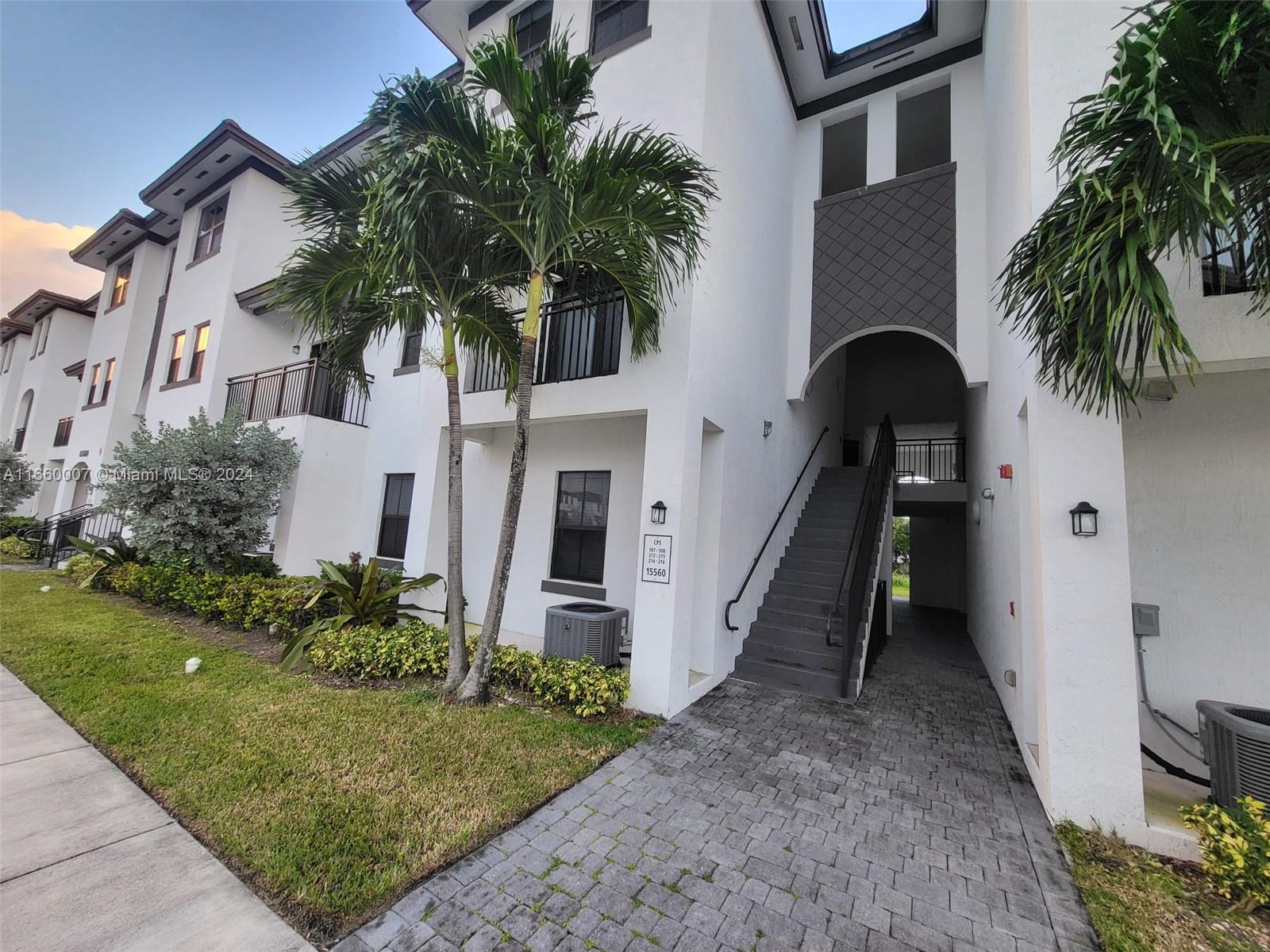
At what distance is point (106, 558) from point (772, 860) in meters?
13.9

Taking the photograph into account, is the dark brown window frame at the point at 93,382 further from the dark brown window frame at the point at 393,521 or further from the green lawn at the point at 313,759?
the green lawn at the point at 313,759

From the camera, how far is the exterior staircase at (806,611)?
247 inches

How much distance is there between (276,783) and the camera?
3457 millimetres

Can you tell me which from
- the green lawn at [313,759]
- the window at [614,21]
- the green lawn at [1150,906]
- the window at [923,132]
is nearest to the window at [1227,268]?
the green lawn at [1150,906]

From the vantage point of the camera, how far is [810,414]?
1012 centimetres

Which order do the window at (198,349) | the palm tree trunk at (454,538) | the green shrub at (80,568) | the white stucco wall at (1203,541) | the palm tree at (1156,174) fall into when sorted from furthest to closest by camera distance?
the window at (198,349) < the green shrub at (80,568) < the palm tree trunk at (454,538) < the white stucco wall at (1203,541) < the palm tree at (1156,174)

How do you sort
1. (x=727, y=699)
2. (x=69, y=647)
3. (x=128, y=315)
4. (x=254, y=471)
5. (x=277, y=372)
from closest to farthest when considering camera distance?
(x=727, y=699) < (x=69, y=647) < (x=254, y=471) < (x=277, y=372) < (x=128, y=315)

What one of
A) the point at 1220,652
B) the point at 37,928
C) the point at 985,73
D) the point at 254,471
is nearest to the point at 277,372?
the point at 254,471

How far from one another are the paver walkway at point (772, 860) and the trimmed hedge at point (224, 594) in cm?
562

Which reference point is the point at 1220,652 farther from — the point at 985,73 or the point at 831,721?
the point at 985,73

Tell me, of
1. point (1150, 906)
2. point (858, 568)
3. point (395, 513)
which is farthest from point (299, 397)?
point (1150, 906)

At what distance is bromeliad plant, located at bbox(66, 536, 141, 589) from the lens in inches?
396

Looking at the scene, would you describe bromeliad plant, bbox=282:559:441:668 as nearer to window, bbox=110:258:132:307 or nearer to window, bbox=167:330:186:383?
window, bbox=167:330:186:383

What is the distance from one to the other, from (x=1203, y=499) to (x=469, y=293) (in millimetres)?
7115
